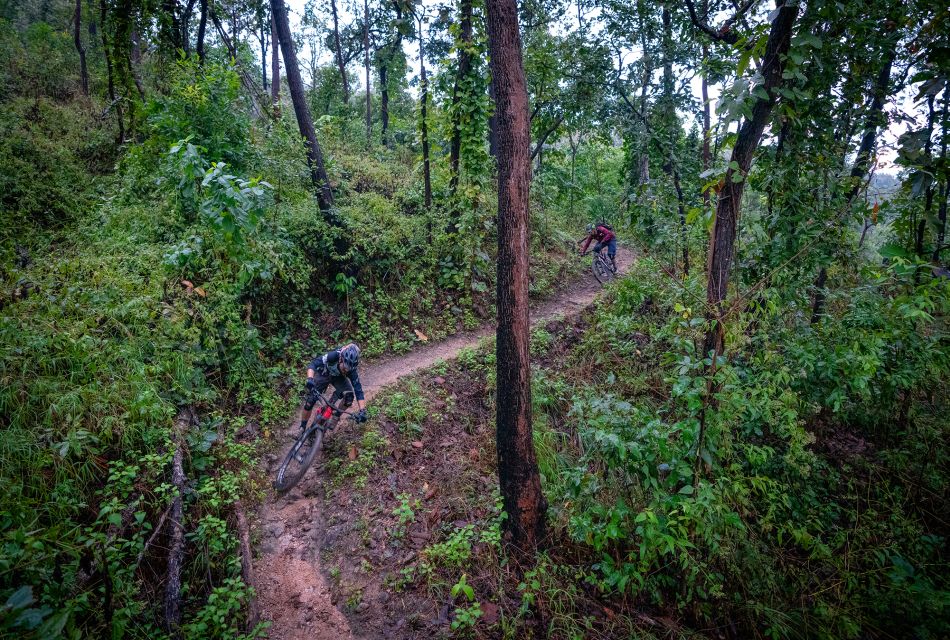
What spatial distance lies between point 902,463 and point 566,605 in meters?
5.23

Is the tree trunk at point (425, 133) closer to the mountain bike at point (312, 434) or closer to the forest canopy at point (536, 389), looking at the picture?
the forest canopy at point (536, 389)

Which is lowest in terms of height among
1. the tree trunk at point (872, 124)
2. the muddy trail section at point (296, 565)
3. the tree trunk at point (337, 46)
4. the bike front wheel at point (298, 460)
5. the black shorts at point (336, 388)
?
the muddy trail section at point (296, 565)

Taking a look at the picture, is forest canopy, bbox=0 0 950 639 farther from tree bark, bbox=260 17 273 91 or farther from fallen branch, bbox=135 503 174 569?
tree bark, bbox=260 17 273 91

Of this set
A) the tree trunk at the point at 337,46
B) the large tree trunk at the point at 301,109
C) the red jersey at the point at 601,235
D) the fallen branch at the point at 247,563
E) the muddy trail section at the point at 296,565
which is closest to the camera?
the fallen branch at the point at 247,563

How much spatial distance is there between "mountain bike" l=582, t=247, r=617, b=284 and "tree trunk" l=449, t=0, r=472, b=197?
514 cm

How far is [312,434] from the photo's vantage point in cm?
680

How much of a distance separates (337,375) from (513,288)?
142 inches

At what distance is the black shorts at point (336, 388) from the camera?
22.6 feet

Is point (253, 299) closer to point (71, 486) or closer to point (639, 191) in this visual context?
point (71, 486)

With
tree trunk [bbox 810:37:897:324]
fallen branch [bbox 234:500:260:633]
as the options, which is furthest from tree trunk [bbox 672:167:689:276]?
fallen branch [bbox 234:500:260:633]

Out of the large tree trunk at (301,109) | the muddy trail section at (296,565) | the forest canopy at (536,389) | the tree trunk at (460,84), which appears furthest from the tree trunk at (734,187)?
the large tree trunk at (301,109)

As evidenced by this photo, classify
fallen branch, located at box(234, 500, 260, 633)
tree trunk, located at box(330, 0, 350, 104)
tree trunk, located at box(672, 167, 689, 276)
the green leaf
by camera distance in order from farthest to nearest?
tree trunk, located at box(330, 0, 350, 104), tree trunk, located at box(672, 167, 689, 276), fallen branch, located at box(234, 500, 260, 633), the green leaf

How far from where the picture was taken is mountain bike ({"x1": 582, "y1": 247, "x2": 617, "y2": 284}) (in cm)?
1389

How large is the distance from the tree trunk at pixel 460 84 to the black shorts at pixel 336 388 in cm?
715
